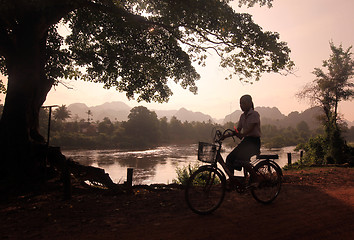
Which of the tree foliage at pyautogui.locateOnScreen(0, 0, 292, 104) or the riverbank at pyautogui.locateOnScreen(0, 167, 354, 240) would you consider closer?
the riverbank at pyautogui.locateOnScreen(0, 167, 354, 240)

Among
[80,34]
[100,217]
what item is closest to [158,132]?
[80,34]

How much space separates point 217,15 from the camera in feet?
22.3

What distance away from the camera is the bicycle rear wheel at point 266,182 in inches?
189

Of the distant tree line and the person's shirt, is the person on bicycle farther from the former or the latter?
the distant tree line

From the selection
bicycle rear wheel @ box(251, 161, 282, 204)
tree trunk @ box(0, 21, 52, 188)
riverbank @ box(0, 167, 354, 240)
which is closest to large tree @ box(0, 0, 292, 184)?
tree trunk @ box(0, 21, 52, 188)

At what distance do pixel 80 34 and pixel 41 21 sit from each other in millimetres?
3355

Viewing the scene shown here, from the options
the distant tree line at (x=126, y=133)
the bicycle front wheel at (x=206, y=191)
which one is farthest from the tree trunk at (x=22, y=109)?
the distant tree line at (x=126, y=133)

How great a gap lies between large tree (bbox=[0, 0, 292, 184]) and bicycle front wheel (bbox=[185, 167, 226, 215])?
15.9ft

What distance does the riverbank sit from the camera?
11.4 ft

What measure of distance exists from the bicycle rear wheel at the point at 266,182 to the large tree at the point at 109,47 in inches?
180

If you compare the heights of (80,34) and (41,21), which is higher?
Result: (80,34)

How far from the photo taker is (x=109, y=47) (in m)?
9.02

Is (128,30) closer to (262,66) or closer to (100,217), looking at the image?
(262,66)

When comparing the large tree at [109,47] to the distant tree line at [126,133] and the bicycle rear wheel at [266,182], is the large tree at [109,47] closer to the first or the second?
the bicycle rear wheel at [266,182]
